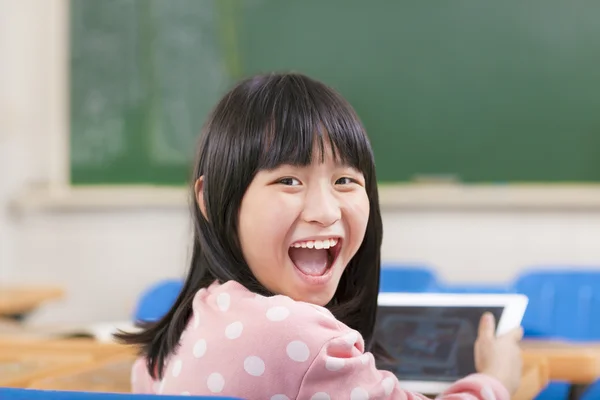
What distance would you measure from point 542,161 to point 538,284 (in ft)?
3.25

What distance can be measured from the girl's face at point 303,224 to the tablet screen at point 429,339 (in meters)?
0.24

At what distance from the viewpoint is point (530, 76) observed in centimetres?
347

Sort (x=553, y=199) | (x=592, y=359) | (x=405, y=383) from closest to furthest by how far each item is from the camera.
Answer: (x=405, y=383), (x=592, y=359), (x=553, y=199)

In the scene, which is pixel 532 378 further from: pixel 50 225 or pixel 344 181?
pixel 50 225

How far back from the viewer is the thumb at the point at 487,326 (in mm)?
1229

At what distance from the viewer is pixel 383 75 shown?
362cm

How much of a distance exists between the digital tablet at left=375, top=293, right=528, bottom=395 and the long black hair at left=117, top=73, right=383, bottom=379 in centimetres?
16

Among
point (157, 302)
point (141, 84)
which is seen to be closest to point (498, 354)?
point (157, 302)

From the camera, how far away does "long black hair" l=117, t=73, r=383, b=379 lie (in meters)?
1.07

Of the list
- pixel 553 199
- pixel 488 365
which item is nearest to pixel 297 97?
pixel 488 365

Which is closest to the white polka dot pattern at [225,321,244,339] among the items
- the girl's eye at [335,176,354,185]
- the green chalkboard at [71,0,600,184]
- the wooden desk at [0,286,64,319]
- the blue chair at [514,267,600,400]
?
the girl's eye at [335,176,354,185]

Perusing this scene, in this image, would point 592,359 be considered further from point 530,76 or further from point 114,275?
point 114,275

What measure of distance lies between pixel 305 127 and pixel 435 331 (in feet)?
1.36

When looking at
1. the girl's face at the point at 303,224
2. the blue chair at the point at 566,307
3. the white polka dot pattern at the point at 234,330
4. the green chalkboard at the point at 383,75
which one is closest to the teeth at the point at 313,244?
the girl's face at the point at 303,224
